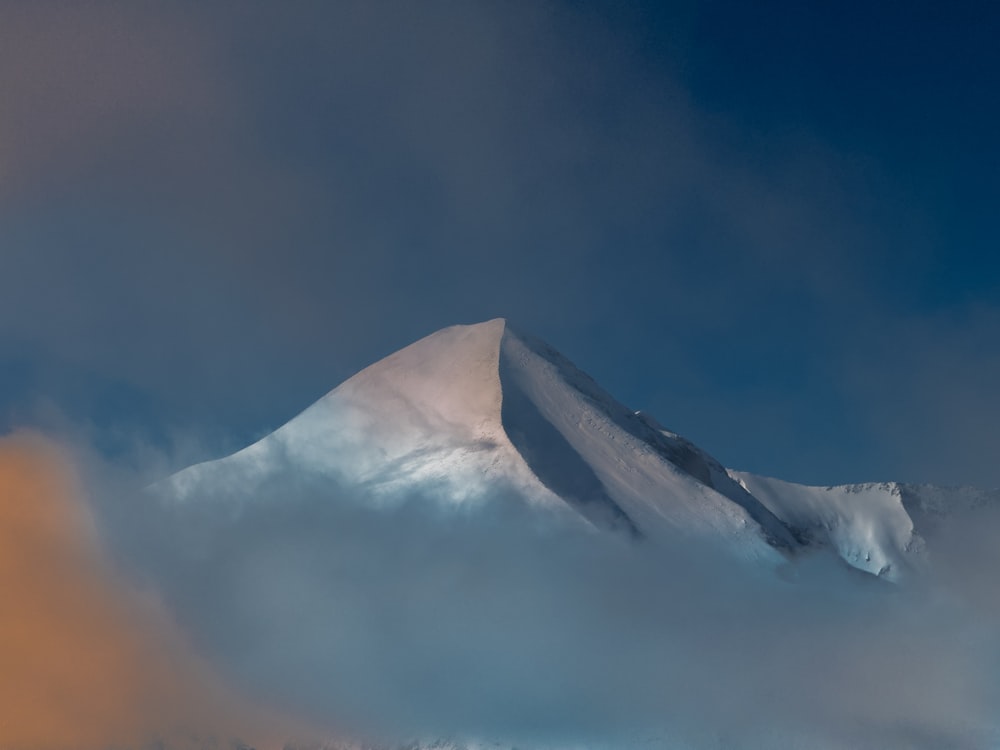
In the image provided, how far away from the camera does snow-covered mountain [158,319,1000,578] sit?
8538 cm

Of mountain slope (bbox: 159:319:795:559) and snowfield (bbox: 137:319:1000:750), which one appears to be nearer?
snowfield (bbox: 137:319:1000:750)

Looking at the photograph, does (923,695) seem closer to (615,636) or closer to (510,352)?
(615,636)

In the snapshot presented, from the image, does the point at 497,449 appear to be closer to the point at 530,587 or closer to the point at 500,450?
the point at 500,450

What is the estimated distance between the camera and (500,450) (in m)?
86.7

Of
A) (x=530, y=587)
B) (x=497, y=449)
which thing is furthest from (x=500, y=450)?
(x=530, y=587)

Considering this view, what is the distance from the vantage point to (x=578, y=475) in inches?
3391

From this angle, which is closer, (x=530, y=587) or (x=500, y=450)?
(x=530, y=587)

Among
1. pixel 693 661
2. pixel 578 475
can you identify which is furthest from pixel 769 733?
pixel 578 475

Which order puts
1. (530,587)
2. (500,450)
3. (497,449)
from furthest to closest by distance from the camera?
(497,449) → (500,450) → (530,587)

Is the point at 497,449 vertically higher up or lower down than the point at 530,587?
higher up

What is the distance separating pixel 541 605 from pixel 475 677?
26.7ft

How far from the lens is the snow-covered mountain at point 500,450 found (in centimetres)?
8538

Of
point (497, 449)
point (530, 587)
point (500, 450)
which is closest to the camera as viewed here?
point (530, 587)

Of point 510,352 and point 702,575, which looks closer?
point 702,575
